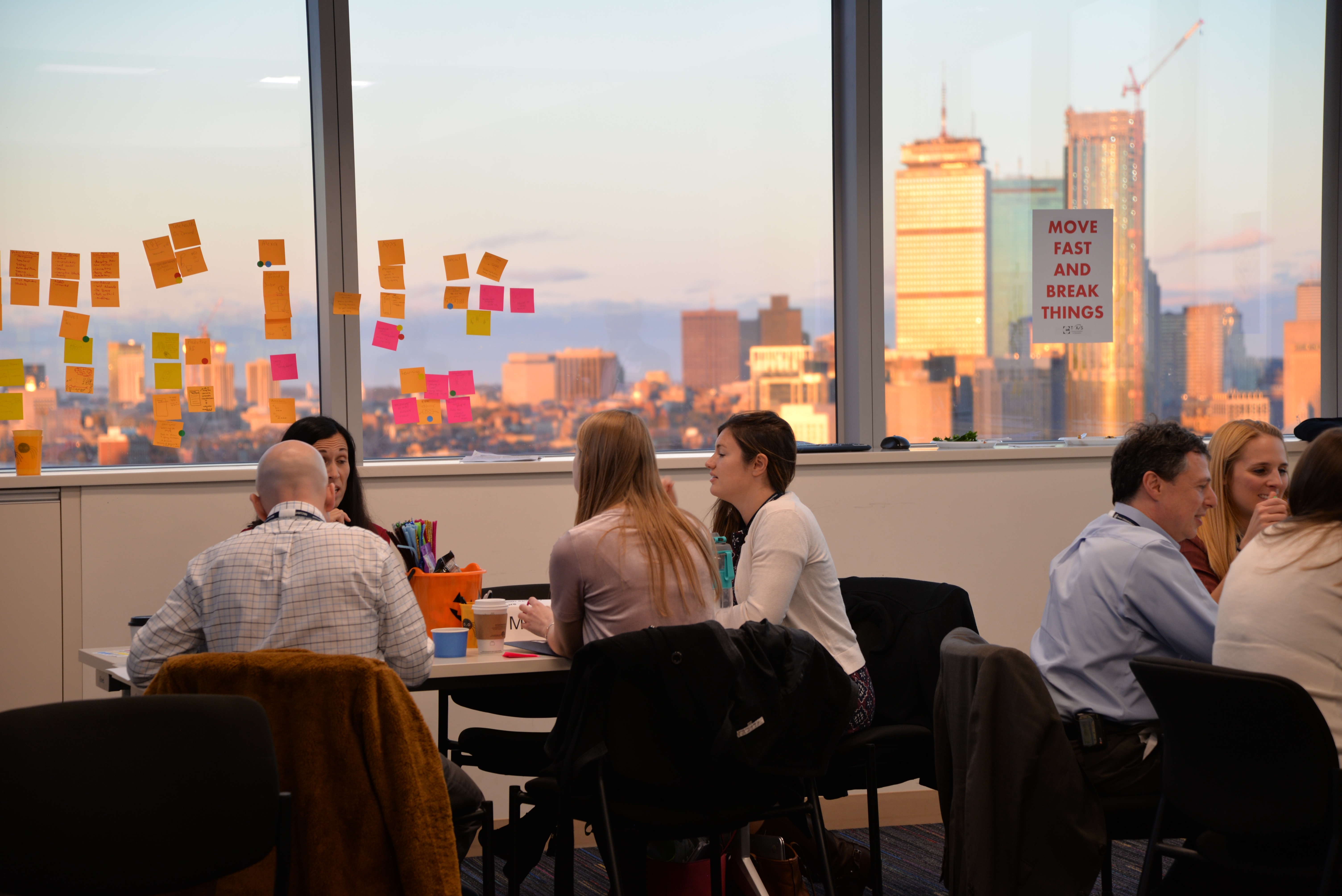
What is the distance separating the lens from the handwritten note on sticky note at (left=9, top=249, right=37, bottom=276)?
3461 millimetres

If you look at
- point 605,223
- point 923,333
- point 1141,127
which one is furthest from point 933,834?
point 1141,127

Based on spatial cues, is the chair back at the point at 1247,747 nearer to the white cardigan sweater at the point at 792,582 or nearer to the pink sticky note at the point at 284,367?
the white cardigan sweater at the point at 792,582

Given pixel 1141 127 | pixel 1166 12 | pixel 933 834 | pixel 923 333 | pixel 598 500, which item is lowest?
pixel 933 834

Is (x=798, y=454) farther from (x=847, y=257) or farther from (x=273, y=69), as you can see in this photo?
(x=273, y=69)

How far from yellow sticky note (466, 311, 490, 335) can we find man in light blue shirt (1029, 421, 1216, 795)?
2.14 meters

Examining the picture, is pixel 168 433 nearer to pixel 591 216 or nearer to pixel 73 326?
pixel 73 326

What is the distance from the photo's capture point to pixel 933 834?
3.57 m

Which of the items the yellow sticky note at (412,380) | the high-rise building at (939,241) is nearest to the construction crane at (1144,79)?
the high-rise building at (939,241)

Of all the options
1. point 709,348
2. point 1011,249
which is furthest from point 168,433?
point 1011,249

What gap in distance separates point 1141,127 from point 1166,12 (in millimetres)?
467

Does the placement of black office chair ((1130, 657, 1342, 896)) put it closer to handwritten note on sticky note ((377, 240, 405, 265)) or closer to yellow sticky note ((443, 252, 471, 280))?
yellow sticky note ((443, 252, 471, 280))

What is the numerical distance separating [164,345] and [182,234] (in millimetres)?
366

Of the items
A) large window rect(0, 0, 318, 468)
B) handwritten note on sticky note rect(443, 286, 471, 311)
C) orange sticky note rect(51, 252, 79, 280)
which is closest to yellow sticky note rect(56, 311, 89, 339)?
large window rect(0, 0, 318, 468)

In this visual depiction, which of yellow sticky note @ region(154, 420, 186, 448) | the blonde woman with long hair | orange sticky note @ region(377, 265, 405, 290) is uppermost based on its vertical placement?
orange sticky note @ region(377, 265, 405, 290)
